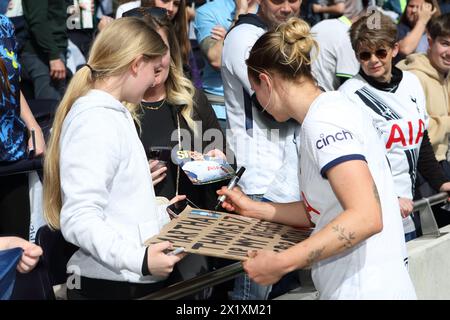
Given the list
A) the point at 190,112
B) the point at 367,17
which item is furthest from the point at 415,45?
the point at 190,112

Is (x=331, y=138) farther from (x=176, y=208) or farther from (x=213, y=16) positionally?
(x=213, y=16)

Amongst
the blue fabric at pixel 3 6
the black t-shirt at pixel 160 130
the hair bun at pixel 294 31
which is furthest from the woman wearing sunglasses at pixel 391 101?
the blue fabric at pixel 3 6

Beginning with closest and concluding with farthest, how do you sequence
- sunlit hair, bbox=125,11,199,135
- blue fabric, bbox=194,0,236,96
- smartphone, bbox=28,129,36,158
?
1. sunlit hair, bbox=125,11,199,135
2. smartphone, bbox=28,129,36,158
3. blue fabric, bbox=194,0,236,96

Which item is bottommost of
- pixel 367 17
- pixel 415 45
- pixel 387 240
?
pixel 415 45

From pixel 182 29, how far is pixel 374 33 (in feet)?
4.35

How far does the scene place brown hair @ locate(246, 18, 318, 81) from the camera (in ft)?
9.93

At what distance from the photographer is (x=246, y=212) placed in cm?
349

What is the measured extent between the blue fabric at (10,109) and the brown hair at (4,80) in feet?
0.06

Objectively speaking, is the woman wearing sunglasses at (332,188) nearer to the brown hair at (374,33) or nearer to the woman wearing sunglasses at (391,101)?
the woman wearing sunglasses at (391,101)

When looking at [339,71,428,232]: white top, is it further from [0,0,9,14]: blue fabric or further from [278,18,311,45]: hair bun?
[0,0,9,14]: blue fabric

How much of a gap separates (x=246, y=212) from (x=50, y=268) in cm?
86

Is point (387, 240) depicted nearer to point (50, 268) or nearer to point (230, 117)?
point (50, 268)

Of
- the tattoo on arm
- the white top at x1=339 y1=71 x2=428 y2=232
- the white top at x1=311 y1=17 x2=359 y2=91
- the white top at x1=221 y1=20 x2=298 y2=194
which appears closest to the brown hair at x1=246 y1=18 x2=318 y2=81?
the white top at x1=221 y1=20 x2=298 y2=194

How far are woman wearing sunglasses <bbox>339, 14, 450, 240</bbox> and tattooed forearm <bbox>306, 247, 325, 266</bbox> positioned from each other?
1.89 m
